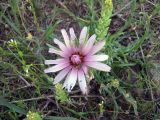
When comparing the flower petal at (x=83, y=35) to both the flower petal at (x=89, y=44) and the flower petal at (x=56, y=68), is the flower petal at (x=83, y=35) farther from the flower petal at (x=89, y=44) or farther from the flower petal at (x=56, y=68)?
the flower petal at (x=56, y=68)

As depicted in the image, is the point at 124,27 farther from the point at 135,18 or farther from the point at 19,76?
the point at 19,76

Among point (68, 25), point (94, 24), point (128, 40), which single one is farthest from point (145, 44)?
point (68, 25)

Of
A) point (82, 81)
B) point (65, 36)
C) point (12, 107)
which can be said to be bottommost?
point (12, 107)

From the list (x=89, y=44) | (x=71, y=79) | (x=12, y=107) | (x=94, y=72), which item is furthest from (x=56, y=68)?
(x=12, y=107)

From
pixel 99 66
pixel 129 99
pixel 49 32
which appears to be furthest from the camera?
pixel 49 32

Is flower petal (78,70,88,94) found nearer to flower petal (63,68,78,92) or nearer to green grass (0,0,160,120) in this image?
flower petal (63,68,78,92)

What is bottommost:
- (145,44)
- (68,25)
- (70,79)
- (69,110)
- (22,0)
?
(69,110)

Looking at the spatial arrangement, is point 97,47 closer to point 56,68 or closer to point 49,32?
point 56,68
